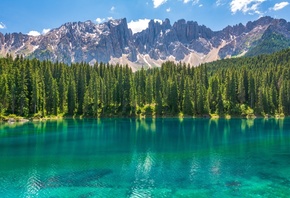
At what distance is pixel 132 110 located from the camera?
140 metres

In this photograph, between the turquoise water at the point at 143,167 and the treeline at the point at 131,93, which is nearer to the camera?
the turquoise water at the point at 143,167

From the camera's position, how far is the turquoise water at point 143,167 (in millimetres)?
32000

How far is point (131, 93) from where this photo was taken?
14350 cm

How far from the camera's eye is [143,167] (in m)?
42.3

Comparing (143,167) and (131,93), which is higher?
(131,93)

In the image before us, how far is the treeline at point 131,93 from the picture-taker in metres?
130

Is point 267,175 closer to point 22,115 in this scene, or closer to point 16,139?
point 16,139

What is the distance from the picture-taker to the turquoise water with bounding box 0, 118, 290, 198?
105 ft

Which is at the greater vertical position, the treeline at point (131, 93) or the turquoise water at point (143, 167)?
the treeline at point (131, 93)

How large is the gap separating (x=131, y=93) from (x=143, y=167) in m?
102

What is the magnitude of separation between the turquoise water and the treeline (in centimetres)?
6458

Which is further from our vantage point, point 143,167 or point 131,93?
point 131,93

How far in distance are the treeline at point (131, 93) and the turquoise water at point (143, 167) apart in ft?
212

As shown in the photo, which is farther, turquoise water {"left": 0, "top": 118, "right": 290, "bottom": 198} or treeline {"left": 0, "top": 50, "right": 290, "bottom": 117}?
treeline {"left": 0, "top": 50, "right": 290, "bottom": 117}
